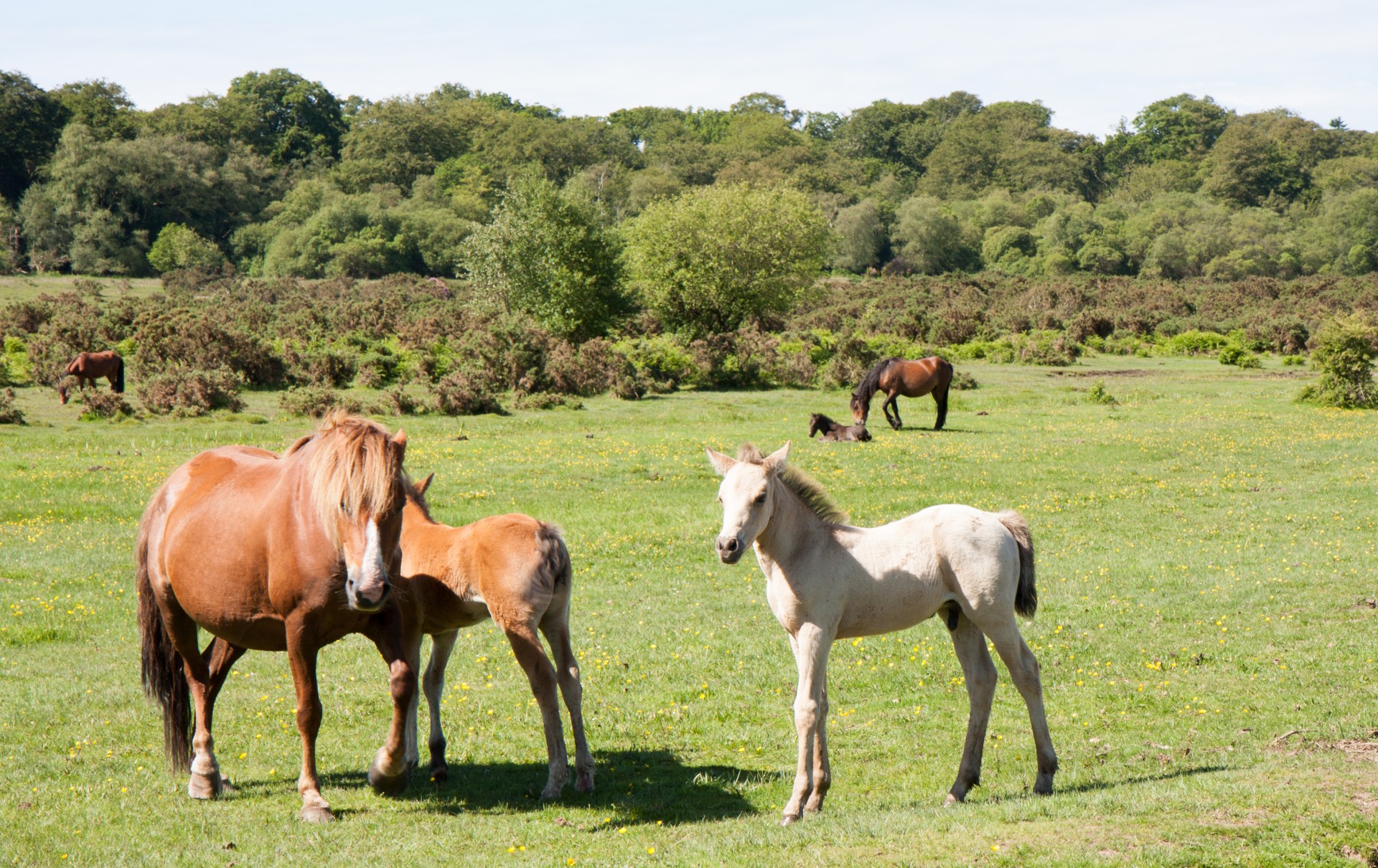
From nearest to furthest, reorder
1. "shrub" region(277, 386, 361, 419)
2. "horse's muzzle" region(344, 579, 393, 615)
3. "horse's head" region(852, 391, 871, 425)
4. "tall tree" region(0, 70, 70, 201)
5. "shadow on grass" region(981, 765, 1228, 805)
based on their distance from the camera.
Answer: "horse's muzzle" region(344, 579, 393, 615) < "shadow on grass" region(981, 765, 1228, 805) < "horse's head" region(852, 391, 871, 425) < "shrub" region(277, 386, 361, 419) < "tall tree" region(0, 70, 70, 201)

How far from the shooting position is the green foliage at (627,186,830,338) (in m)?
50.4

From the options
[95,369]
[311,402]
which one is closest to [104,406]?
[95,369]

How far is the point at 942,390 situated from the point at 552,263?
22655 millimetres

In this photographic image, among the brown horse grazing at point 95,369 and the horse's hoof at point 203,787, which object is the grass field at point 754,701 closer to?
the horse's hoof at point 203,787

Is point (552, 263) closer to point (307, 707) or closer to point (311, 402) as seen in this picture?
point (311, 402)

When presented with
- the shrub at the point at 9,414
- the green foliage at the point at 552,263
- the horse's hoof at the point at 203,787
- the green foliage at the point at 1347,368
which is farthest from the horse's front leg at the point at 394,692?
the green foliage at the point at 552,263

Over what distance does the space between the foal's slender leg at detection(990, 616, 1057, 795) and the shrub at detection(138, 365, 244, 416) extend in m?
27.5

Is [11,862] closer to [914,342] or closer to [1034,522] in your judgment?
[1034,522]

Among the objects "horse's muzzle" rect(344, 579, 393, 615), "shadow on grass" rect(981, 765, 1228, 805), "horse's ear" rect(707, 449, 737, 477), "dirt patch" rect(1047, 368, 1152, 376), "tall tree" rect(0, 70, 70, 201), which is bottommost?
"shadow on grass" rect(981, 765, 1228, 805)

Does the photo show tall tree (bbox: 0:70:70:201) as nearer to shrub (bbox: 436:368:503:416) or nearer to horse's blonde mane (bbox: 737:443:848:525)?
shrub (bbox: 436:368:503:416)

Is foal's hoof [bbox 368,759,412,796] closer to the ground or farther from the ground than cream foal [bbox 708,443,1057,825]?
closer to the ground

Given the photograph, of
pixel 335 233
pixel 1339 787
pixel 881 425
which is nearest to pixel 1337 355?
pixel 881 425

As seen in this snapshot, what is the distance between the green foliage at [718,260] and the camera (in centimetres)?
5038

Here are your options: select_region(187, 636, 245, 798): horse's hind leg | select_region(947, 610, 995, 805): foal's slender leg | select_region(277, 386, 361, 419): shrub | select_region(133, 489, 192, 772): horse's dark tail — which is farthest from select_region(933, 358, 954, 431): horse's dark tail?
select_region(133, 489, 192, 772): horse's dark tail
